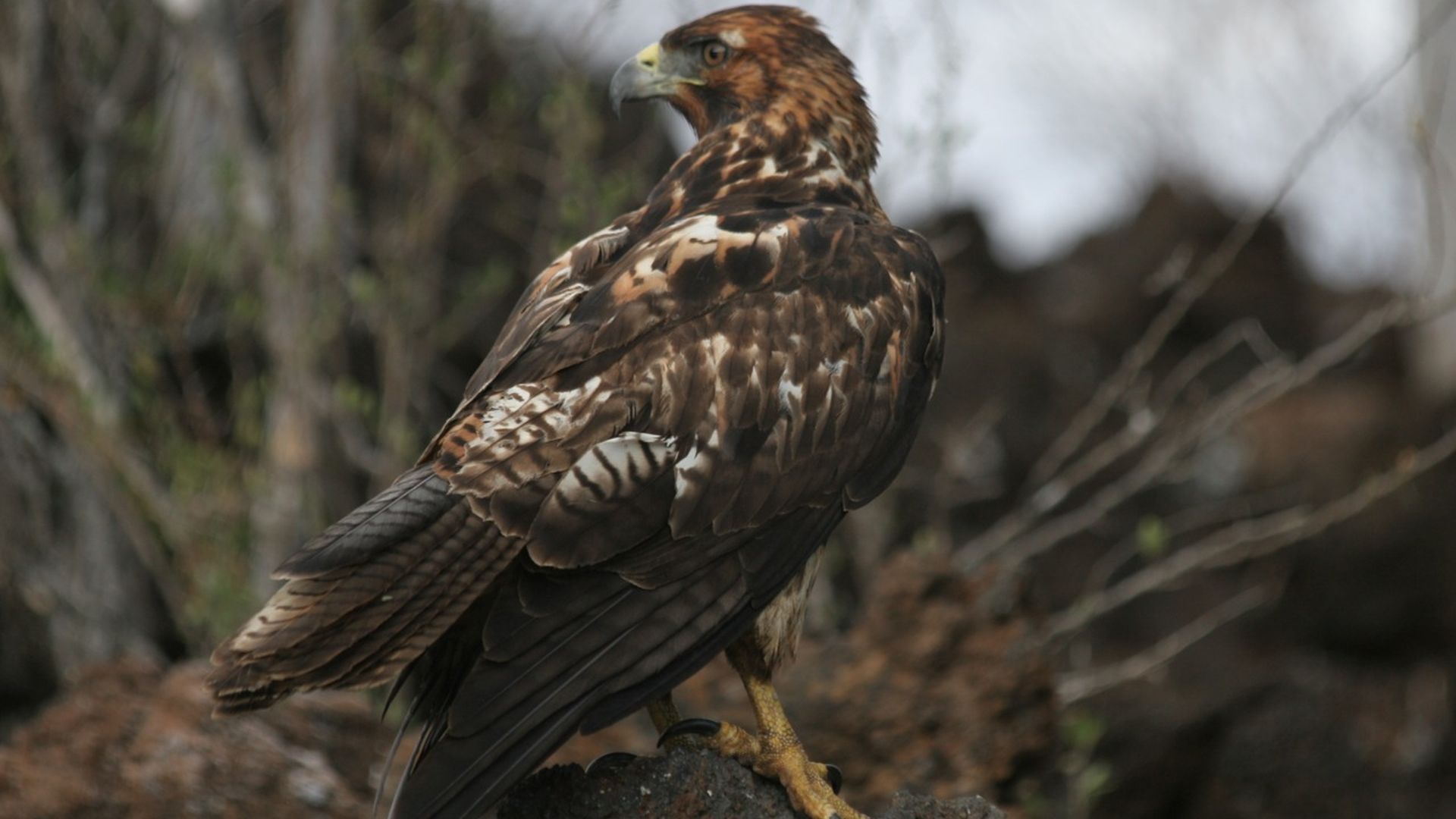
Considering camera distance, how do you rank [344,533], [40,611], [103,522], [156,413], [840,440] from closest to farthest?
[344,533] < [840,440] < [40,611] < [156,413] < [103,522]

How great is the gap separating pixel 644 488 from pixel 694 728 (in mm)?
596

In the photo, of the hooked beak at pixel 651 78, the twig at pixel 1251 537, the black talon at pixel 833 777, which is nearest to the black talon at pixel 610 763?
the black talon at pixel 833 777

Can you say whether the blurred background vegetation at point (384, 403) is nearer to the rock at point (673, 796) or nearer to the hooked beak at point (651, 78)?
the rock at point (673, 796)

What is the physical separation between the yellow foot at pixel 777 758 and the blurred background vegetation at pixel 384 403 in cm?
184

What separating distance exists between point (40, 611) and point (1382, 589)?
8951mm

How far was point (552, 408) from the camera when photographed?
12.3 feet

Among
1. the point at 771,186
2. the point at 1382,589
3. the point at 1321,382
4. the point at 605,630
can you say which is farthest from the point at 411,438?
the point at 1321,382

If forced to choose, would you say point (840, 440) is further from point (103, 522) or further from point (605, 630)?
point (103, 522)

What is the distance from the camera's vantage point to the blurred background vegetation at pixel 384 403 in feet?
19.6

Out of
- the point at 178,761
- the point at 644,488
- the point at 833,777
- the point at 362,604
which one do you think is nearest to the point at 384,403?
the point at 178,761

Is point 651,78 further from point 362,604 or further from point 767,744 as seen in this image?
point 362,604

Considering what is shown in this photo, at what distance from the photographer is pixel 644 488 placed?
12.0 ft

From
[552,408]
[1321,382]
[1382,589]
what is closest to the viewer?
[552,408]

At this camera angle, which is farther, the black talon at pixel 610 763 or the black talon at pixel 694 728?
the black talon at pixel 694 728
